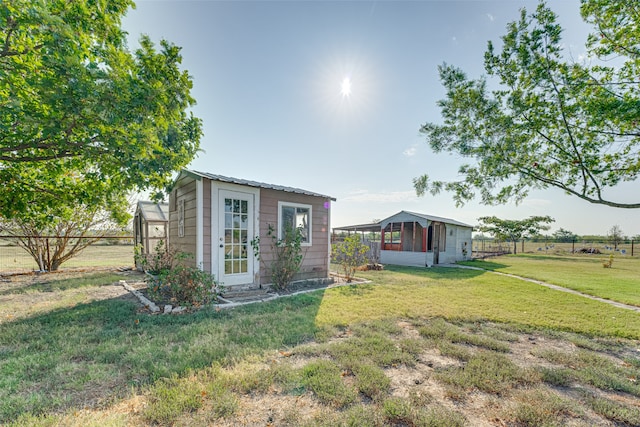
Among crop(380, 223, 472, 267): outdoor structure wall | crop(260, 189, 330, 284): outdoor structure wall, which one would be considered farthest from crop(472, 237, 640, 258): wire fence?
crop(260, 189, 330, 284): outdoor structure wall

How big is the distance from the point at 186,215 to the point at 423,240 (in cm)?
1122

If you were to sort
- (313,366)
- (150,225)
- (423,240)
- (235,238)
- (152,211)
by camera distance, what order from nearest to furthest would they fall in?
(313,366)
(235,238)
(150,225)
(152,211)
(423,240)

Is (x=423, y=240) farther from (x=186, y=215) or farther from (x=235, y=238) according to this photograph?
(x=186, y=215)

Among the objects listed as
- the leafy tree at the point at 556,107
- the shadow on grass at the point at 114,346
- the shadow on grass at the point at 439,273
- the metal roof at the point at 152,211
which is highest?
the leafy tree at the point at 556,107

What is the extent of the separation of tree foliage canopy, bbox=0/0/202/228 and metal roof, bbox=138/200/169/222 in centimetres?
381

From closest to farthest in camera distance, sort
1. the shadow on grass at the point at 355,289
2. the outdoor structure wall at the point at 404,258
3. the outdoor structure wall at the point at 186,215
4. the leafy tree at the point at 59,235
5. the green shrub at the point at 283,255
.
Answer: the outdoor structure wall at the point at 186,215
the shadow on grass at the point at 355,289
the green shrub at the point at 283,255
the leafy tree at the point at 59,235
the outdoor structure wall at the point at 404,258

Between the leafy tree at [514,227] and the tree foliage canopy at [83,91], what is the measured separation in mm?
31189

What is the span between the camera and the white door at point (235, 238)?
582cm

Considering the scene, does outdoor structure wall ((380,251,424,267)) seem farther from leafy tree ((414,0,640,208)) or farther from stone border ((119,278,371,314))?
leafy tree ((414,0,640,208))

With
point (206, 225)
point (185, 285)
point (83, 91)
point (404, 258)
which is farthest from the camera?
point (404, 258)

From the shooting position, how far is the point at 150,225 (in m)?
8.98

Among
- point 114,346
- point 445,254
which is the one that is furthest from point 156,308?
point 445,254

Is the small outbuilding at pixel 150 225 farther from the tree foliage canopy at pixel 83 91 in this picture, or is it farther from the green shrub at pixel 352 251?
the green shrub at pixel 352 251

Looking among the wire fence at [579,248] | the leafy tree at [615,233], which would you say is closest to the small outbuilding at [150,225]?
the wire fence at [579,248]
